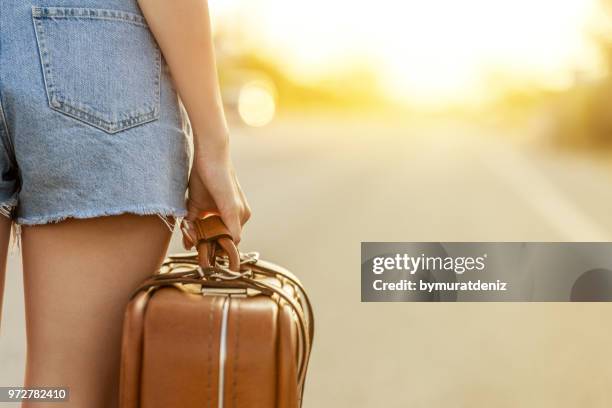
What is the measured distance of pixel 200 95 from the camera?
1.77 metres

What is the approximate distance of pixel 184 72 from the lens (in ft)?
5.71

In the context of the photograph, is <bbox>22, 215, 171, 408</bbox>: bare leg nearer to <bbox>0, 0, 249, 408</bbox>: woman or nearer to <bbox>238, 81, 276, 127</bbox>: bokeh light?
<bbox>0, 0, 249, 408</bbox>: woman

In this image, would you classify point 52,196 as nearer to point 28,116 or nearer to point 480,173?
point 28,116

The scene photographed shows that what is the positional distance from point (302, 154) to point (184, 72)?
49.7ft

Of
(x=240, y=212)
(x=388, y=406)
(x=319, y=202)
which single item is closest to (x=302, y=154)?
(x=319, y=202)

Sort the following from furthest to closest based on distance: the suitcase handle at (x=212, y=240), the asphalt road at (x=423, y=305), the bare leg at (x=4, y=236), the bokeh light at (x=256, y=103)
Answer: the bokeh light at (x=256, y=103), the asphalt road at (x=423, y=305), the suitcase handle at (x=212, y=240), the bare leg at (x=4, y=236)

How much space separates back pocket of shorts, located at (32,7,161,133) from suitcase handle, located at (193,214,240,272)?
0.90 ft

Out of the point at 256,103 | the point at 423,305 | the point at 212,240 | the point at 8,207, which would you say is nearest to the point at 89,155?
the point at 8,207

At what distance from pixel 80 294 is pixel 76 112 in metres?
0.29

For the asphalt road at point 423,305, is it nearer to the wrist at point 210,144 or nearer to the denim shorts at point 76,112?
the wrist at point 210,144

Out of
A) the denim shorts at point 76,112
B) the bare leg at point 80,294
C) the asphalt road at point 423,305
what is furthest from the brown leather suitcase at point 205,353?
the asphalt road at point 423,305

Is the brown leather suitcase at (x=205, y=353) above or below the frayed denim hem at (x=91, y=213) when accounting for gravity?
below

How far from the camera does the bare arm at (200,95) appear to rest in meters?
1.71

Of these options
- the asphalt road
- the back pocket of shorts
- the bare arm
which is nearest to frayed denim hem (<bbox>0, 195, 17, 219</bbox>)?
the back pocket of shorts
